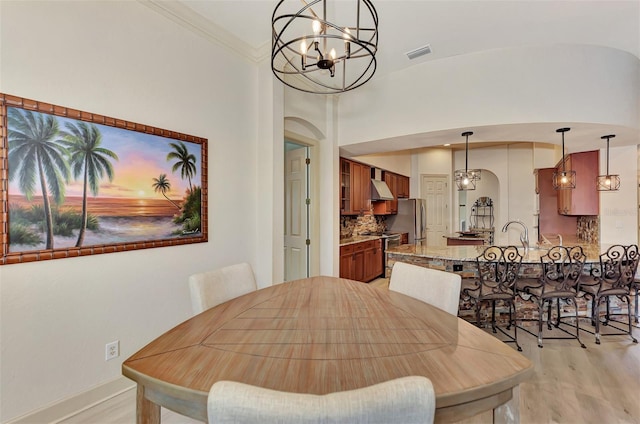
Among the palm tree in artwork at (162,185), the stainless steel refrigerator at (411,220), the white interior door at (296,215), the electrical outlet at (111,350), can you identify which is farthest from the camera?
Result: the stainless steel refrigerator at (411,220)

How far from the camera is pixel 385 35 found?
271 cm

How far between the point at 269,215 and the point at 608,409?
3.01m

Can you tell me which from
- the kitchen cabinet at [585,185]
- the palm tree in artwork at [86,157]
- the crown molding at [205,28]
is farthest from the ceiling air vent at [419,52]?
the kitchen cabinet at [585,185]

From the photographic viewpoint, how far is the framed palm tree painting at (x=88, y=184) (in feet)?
5.31

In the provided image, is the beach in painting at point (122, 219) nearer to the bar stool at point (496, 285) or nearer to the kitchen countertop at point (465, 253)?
the kitchen countertop at point (465, 253)

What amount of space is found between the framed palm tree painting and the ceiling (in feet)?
3.54

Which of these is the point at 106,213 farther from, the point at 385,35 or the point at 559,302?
the point at 559,302

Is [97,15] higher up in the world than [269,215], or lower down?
higher up

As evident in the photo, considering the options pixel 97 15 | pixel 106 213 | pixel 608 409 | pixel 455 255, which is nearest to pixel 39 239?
pixel 106 213

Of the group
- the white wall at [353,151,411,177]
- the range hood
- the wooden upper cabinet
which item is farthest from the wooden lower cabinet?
the wooden upper cabinet

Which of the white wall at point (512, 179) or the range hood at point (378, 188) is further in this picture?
the white wall at point (512, 179)

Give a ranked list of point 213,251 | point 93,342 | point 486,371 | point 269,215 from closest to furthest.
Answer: point 486,371 → point 93,342 → point 213,251 → point 269,215

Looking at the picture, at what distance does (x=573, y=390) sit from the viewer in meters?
2.14

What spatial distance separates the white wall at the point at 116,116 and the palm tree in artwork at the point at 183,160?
0.17 meters
